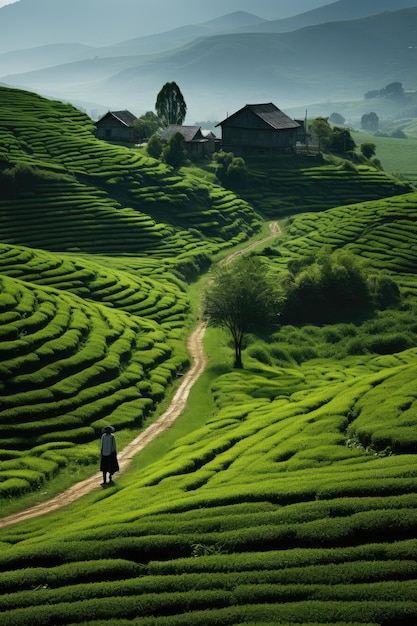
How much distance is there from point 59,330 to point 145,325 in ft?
48.8

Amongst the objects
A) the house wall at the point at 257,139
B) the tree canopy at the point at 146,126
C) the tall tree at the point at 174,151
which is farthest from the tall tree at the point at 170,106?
the tall tree at the point at 174,151

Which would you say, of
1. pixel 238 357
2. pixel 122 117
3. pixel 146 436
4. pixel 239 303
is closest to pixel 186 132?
pixel 122 117

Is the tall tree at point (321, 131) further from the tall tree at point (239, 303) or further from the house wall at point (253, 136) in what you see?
the tall tree at point (239, 303)

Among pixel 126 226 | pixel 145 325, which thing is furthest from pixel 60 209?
pixel 145 325

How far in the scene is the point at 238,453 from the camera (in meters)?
39.8

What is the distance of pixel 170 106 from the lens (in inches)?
7146

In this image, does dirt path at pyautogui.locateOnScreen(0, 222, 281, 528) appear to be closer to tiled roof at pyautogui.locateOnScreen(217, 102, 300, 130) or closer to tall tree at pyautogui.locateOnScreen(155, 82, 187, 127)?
tiled roof at pyautogui.locateOnScreen(217, 102, 300, 130)

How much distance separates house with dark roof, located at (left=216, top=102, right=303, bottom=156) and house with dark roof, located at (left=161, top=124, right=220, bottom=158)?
4471 millimetres

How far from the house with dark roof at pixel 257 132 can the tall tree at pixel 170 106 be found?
1644cm

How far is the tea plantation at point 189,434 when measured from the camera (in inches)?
926

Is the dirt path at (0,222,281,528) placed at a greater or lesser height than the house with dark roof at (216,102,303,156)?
lesser

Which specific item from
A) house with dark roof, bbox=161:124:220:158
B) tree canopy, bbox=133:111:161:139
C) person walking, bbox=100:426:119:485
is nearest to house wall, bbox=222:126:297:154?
house with dark roof, bbox=161:124:220:158

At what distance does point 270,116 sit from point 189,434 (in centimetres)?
12886

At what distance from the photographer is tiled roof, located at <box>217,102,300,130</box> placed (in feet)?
537
